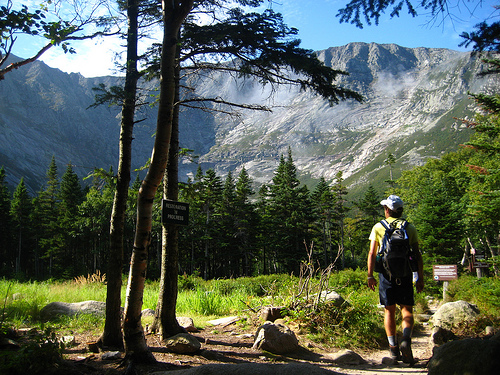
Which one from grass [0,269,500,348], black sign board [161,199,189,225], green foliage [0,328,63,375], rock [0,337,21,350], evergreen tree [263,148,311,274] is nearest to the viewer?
green foliage [0,328,63,375]

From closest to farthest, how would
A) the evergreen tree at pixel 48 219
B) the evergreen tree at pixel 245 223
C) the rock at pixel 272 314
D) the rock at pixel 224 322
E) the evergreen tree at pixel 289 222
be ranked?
the rock at pixel 272 314, the rock at pixel 224 322, the evergreen tree at pixel 289 222, the evergreen tree at pixel 245 223, the evergreen tree at pixel 48 219

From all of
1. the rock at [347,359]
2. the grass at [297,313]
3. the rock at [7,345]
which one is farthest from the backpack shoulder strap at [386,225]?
the rock at [7,345]

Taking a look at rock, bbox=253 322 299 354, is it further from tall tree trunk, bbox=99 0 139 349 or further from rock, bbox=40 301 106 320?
rock, bbox=40 301 106 320

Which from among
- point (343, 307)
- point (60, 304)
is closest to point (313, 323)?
point (343, 307)

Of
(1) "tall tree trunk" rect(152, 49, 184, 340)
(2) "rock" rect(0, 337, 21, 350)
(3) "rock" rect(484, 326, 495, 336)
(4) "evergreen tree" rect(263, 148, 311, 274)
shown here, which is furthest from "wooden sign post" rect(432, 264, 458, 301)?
(4) "evergreen tree" rect(263, 148, 311, 274)

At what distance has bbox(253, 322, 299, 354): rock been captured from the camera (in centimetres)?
494

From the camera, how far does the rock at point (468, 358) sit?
7.89 feet

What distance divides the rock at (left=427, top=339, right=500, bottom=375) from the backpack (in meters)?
1.28

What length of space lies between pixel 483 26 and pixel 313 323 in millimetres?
4972

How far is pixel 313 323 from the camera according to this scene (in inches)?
238

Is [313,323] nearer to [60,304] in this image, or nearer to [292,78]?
[292,78]

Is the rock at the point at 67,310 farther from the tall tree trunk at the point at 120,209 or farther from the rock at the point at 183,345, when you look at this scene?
the rock at the point at 183,345

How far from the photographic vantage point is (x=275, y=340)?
4.97 metres

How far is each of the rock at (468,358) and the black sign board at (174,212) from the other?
3.05 metres
